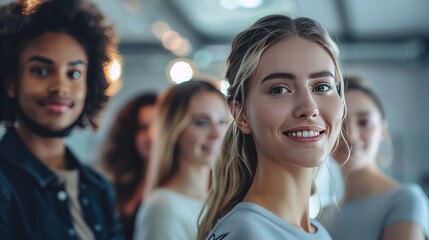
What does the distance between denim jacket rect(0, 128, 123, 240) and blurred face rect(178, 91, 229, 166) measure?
59 cm

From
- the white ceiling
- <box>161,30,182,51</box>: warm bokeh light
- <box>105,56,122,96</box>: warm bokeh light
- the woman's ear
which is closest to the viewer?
the woman's ear

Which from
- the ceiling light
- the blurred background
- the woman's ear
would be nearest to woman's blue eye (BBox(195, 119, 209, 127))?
the woman's ear

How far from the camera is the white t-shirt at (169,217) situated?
2.00 meters

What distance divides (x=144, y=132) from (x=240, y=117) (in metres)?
1.83

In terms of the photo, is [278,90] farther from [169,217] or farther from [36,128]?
[169,217]

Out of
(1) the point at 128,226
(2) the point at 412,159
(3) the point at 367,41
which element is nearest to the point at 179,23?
(3) the point at 367,41

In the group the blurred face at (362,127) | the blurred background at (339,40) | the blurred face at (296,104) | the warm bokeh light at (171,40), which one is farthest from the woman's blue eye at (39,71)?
the warm bokeh light at (171,40)

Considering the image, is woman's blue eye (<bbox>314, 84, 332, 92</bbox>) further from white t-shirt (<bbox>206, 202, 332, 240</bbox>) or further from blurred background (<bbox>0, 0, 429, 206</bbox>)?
blurred background (<bbox>0, 0, 429, 206</bbox>)

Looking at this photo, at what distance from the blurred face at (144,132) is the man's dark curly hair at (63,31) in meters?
1.25

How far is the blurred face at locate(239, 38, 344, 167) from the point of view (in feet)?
3.70

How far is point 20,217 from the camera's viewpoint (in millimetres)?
1500

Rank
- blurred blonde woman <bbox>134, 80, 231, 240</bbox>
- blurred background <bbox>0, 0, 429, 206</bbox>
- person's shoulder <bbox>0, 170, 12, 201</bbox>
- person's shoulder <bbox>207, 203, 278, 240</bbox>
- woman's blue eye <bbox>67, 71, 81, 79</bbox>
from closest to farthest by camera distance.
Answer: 1. person's shoulder <bbox>207, 203, 278, 240</bbox>
2. person's shoulder <bbox>0, 170, 12, 201</bbox>
3. woman's blue eye <bbox>67, 71, 81, 79</bbox>
4. blurred blonde woman <bbox>134, 80, 231, 240</bbox>
5. blurred background <bbox>0, 0, 429, 206</bbox>

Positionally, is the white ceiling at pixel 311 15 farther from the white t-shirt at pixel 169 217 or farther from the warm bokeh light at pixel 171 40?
the white t-shirt at pixel 169 217

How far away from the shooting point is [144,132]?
3018mm
